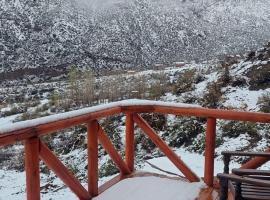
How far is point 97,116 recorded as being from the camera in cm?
381

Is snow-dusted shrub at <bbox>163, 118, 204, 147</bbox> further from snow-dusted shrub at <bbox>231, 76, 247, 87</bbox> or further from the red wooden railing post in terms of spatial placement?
the red wooden railing post

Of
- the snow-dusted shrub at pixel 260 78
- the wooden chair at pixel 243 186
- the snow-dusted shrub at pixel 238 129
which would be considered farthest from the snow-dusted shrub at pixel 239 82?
the wooden chair at pixel 243 186

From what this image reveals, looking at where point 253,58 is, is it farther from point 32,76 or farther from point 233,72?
point 32,76

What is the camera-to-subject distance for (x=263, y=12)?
49531mm

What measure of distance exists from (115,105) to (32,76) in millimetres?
31909

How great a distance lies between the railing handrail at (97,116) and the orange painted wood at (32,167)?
0.27 feet

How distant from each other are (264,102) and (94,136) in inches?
266

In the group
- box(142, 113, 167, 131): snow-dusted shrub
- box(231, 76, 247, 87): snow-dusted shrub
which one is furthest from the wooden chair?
box(231, 76, 247, 87): snow-dusted shrub

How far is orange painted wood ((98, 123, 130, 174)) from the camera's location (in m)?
4.03

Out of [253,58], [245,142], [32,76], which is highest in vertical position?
[253,58]

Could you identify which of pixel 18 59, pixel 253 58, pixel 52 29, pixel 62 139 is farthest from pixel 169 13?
pixel 62 139

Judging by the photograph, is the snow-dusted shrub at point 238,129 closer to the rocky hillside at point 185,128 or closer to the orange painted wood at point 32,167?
the rocky hillside at point 185,128

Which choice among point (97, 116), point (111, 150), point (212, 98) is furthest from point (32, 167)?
point (212, 98)

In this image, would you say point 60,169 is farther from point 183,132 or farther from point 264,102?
point 264,102
